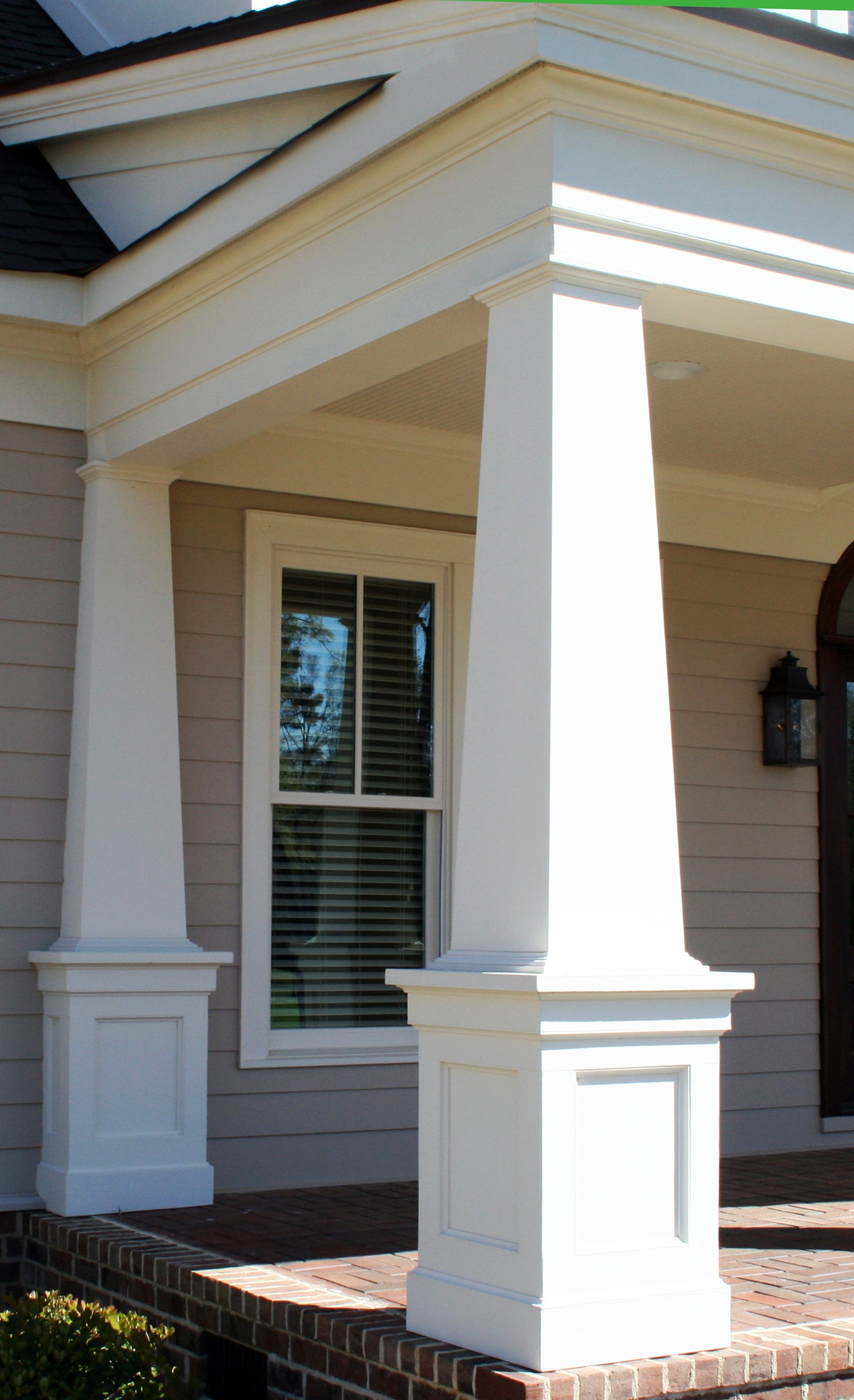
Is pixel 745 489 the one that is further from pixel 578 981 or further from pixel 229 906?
pixel 578 981

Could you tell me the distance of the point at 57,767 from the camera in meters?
6.08

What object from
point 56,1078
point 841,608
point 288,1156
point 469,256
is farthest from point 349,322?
point 841,608

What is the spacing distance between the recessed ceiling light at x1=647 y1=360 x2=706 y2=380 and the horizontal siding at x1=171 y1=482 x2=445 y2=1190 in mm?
1726

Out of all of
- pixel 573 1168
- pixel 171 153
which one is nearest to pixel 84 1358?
pixel 573 1168

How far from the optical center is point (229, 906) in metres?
6.37

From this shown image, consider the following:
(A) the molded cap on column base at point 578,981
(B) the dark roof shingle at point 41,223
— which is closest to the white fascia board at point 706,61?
(A) the molded cap on column base at point 578,981

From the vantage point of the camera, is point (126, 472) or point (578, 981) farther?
point (126, 472)

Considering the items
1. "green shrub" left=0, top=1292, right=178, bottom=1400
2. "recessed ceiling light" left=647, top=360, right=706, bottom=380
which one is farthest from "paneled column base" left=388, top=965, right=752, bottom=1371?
"recessed ceiling light" left=647, top=360, right=706, bottom=380

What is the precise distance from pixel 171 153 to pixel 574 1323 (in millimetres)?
4580

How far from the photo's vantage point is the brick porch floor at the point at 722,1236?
4.26 meters

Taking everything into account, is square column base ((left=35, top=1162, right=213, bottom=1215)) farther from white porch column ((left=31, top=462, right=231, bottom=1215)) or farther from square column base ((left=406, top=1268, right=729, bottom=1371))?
square column base ((left=406, top=1268, right=729, bottom=1371))

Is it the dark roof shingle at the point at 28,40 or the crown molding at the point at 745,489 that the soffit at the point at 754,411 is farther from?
the dark roof shingle at the point at 28,40

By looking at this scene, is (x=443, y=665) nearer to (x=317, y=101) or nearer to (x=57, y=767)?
(x=57, y=767)

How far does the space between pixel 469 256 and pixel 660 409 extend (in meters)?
2.42
